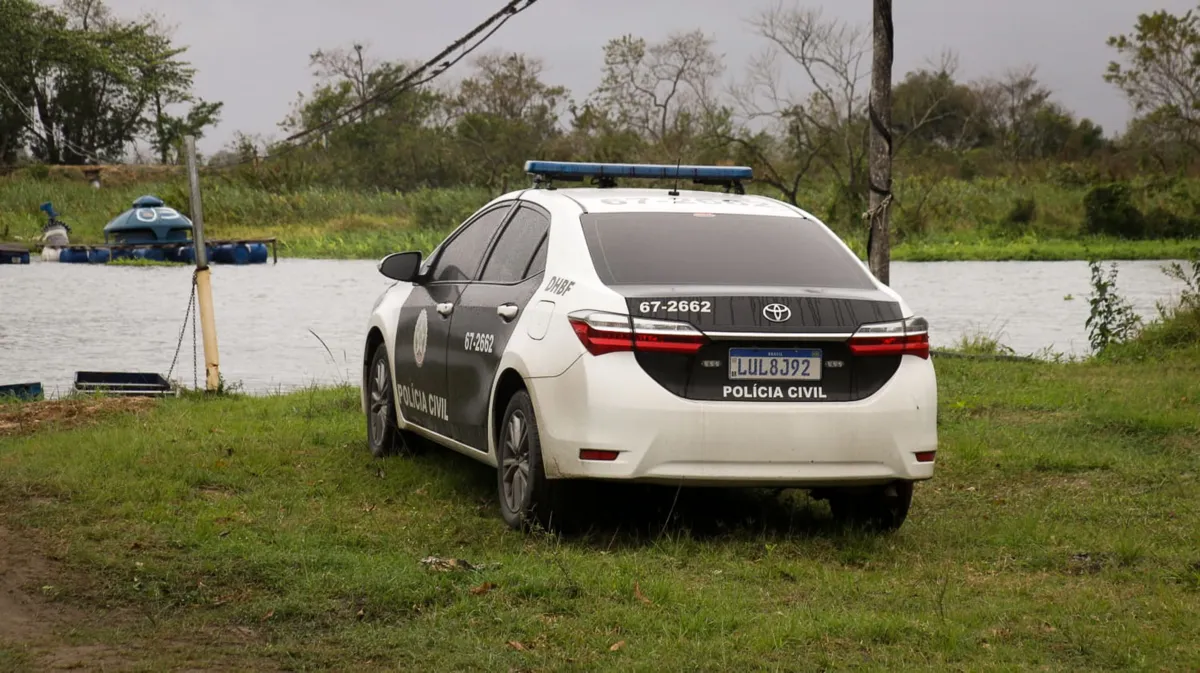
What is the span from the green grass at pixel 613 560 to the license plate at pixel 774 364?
0.76 metres

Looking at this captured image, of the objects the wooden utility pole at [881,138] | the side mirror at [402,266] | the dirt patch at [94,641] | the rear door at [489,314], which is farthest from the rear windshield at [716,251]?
the wooden utility pole at [881,138]

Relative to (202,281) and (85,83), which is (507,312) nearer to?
(202,281)

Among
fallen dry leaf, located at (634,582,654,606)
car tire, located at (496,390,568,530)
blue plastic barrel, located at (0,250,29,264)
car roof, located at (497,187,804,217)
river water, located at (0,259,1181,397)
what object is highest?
car roof, located at (497,187,804,217)

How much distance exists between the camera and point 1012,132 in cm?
7919

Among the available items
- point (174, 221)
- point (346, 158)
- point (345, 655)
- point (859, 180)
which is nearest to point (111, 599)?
point (345, 655)

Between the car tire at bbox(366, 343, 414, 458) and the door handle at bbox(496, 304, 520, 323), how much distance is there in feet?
6.52

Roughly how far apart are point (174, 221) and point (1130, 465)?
134 feet

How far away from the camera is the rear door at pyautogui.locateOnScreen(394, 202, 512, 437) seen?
28.1 ft

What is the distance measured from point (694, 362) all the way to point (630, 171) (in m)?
2.20

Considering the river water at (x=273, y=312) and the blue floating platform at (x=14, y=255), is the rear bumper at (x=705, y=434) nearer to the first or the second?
the river water at (x=273, y=312)

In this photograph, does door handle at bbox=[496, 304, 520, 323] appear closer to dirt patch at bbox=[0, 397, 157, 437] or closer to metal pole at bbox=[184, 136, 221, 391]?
dirt patch at bbox=[0, 397, 157, 437]

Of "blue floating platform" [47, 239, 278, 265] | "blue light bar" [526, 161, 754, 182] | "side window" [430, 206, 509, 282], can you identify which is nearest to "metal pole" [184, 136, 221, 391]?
"side window" [430, 206, 509, 282]

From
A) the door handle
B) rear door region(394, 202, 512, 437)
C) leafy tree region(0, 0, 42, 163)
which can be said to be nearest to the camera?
the door handle

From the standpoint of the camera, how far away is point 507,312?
7609 mm
